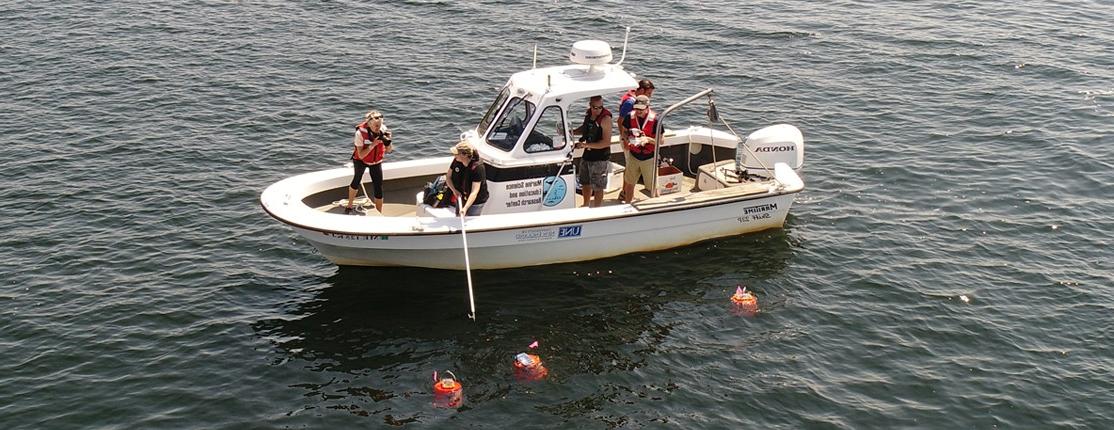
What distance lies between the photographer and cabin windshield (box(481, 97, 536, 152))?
17156mm

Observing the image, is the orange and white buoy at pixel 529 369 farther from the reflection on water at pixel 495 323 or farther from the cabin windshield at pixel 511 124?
the cabin windshield at pixel 511 124

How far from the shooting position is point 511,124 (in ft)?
57.0

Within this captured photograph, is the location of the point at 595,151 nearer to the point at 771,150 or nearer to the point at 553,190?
the point at 553,190

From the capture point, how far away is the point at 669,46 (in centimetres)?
3023

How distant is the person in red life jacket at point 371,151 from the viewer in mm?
16562

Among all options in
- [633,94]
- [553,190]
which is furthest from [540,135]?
[633,94]

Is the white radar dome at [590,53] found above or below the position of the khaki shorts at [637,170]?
Answer: above

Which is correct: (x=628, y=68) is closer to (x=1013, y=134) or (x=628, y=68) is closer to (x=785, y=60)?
(x=785, y=60)

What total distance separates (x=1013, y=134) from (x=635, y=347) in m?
12.4

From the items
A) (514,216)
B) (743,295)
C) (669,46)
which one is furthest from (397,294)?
(669,46)

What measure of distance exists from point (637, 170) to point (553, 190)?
58.3 inches

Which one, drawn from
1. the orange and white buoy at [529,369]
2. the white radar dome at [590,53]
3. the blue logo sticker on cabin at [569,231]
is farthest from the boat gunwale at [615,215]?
the white radar dome at [590,53]

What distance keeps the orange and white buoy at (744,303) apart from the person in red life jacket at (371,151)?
582cm

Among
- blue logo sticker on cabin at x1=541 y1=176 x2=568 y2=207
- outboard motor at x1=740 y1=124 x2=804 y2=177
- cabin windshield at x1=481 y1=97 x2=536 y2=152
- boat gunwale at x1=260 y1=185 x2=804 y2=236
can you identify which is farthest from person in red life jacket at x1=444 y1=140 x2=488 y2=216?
outboard motor at x1=740 y1=124 x2=804 y2=177
